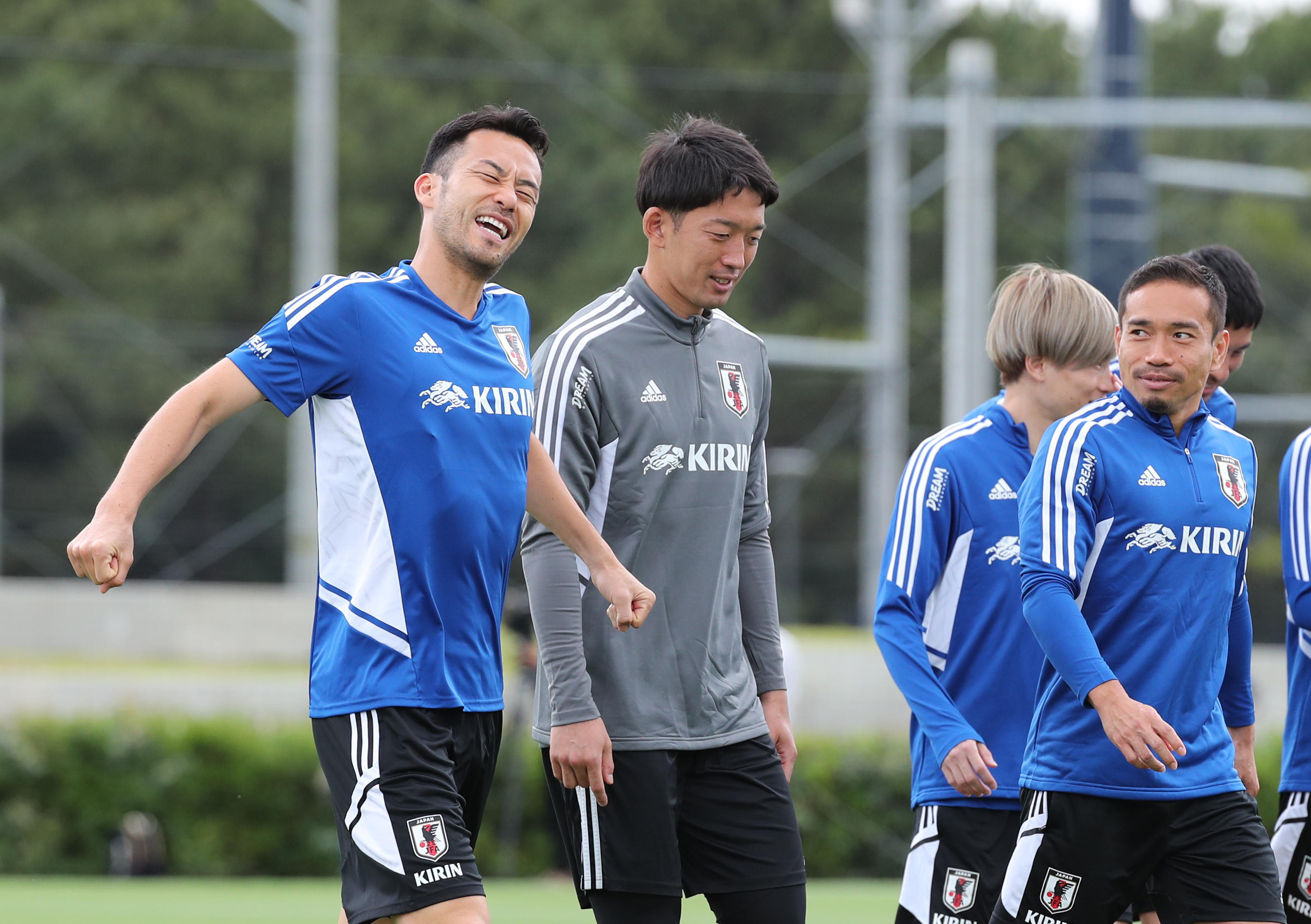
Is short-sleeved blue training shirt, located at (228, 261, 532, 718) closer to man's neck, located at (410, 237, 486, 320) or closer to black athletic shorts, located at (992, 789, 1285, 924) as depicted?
man's neck, located at (410, 237, 486, 320)

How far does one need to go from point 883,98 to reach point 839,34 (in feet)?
75.8

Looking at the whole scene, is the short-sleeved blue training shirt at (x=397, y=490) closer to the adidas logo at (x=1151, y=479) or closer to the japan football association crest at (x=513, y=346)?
the japan football association crest at (x=513, y=346)

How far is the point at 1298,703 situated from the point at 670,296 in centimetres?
233

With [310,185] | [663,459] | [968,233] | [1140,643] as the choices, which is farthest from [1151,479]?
[310,185]

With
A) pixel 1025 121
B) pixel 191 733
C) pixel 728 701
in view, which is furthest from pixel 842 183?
pixel 728 701

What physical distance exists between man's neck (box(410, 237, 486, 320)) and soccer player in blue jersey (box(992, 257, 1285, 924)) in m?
1.46

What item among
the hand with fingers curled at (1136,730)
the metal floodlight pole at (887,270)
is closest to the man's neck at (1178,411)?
the hand with fingers curled at (1136,730)

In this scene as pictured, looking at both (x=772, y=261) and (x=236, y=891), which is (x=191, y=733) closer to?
(x=236, y=891)

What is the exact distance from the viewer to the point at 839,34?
146 feet

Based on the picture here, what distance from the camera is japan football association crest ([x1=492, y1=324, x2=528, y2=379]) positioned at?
15.4 ft

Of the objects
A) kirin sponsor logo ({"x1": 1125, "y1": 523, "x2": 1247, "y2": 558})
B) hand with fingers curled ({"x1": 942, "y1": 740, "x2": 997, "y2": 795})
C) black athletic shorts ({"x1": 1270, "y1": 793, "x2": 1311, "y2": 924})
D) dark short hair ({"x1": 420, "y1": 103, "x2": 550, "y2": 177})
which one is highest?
dark short hair ({"x1": 420, "y1": 103, "x2": 550, "y2": 177})

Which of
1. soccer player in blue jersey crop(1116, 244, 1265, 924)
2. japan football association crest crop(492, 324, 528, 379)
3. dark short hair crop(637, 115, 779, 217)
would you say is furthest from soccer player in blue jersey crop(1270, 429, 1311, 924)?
japan football association crest crop(492, 324, 528, 379)

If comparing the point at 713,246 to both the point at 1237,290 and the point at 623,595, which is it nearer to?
the point at 623,595

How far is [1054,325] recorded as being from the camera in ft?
17.3
